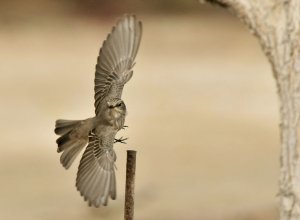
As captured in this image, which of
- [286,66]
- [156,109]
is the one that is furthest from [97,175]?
[156,109]

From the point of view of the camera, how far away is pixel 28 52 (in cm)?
585

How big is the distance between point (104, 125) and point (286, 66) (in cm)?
41

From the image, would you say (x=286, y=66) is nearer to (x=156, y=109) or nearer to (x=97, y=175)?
(x=97, y=175)

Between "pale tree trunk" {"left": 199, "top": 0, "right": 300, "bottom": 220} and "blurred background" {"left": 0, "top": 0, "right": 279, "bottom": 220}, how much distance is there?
174 centimetres

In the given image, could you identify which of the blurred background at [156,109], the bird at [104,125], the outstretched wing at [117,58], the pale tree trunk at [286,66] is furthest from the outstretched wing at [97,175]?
the blurred background at [156,109]

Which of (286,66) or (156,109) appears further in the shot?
(156,109)

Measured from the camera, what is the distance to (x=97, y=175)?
242 centimetres

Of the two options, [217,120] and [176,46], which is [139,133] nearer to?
[217,120]

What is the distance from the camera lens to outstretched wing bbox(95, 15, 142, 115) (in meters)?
2.55

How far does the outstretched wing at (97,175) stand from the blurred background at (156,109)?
1709 millimetres

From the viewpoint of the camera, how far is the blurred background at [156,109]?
4328mm

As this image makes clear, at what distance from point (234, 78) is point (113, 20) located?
935mm

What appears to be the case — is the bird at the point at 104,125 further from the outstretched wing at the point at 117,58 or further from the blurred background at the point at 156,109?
the blurred background at the point at 156,109

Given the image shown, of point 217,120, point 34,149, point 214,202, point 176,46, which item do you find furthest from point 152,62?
point 214,202
